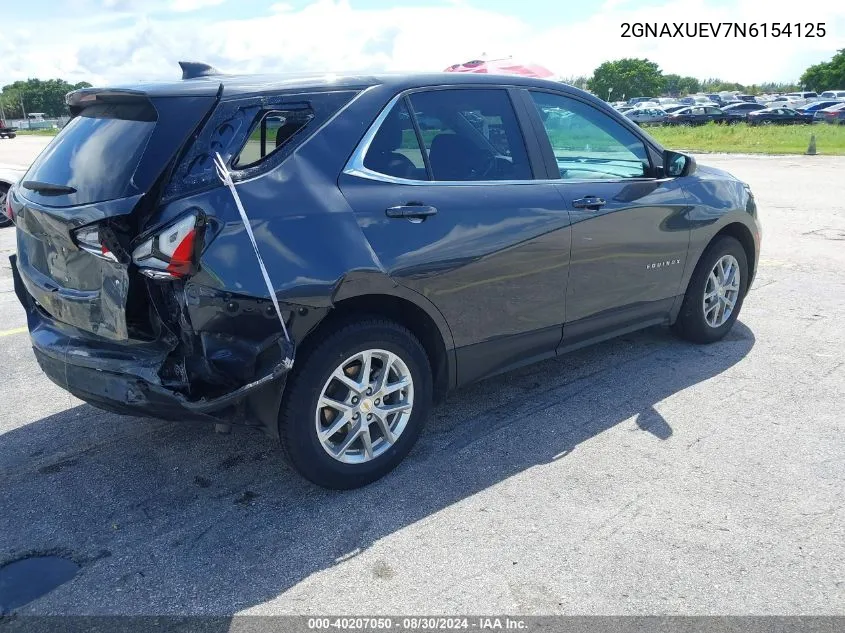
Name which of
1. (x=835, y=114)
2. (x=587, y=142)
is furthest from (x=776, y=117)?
(x=587, y=142)

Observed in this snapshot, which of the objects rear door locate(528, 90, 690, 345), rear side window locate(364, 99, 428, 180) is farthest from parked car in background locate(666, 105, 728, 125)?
rear side window locate(364, 99, 428, 180)

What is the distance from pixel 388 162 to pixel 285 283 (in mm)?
809

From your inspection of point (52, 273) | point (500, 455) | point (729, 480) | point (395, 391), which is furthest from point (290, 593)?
point (729, 480)

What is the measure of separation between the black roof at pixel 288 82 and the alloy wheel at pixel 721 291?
229 centimetres

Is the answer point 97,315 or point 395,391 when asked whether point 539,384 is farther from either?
point 97,315

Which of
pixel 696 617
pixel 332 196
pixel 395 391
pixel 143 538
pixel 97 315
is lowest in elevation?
pixel 696 617

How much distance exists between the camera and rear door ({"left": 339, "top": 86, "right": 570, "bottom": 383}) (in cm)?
339

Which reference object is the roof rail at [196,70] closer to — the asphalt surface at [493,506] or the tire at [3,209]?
the asphalt surface at [493,506]

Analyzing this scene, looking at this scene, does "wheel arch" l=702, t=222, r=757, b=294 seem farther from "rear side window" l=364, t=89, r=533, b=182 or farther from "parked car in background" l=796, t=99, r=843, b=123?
"parked car in background" l=796, t=99, r=843, b=123

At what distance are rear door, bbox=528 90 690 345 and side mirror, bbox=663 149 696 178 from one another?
0.24 ft

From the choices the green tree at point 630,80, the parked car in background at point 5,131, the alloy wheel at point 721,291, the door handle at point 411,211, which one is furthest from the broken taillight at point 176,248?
the green tree at point 630,80

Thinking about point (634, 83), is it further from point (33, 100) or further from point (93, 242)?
point (93, 242)

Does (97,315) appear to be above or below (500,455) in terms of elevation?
above

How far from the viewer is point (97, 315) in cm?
317
